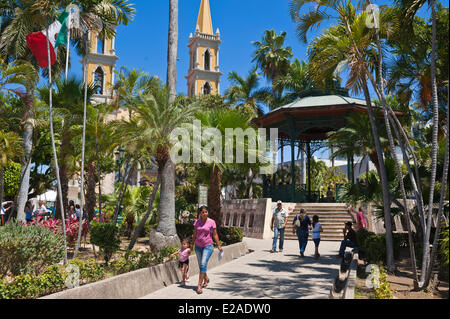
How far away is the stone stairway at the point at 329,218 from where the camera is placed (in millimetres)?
17255

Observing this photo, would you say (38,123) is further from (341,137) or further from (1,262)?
(341,137)

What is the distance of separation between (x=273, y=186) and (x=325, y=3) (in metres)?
14.0

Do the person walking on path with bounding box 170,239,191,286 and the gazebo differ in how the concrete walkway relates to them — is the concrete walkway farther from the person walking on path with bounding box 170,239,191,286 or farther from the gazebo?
the gazebo

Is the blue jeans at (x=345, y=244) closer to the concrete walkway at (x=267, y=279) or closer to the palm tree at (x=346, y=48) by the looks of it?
the concrete walkway at (x=267, y=279)

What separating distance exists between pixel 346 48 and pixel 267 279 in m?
5.44

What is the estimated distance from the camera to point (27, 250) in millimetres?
7355

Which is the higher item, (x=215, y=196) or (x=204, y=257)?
(x=215, y=196)

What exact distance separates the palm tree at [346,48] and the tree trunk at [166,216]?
497cm

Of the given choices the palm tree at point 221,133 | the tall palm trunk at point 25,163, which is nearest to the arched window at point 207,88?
the tall palm trunk at point 25,163

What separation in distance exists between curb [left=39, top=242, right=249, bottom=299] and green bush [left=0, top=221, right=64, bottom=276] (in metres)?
1.81

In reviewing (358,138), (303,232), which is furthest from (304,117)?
(303,232)

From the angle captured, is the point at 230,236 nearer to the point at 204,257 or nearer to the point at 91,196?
the point at 204,257

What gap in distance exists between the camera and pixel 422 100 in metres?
9.70
